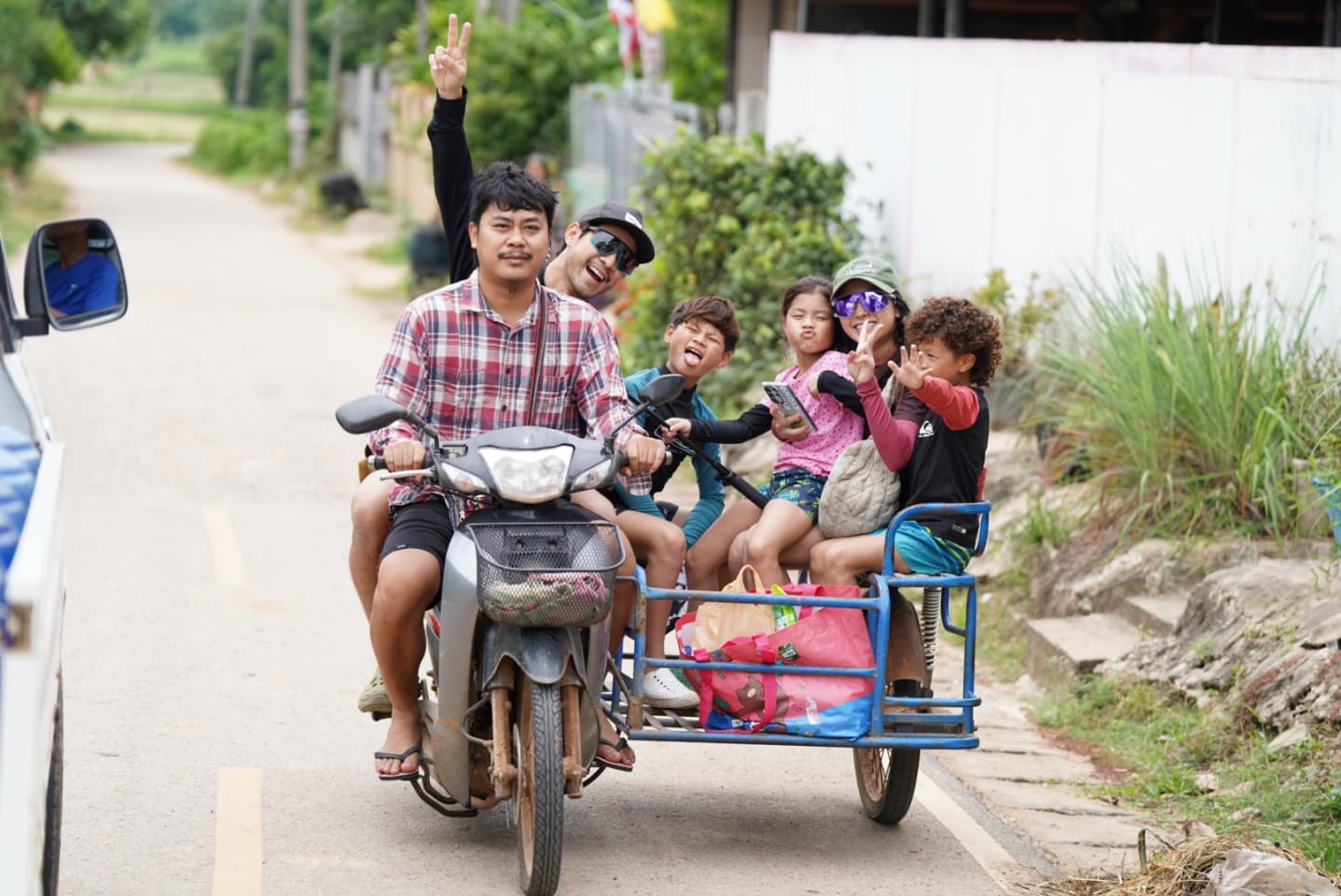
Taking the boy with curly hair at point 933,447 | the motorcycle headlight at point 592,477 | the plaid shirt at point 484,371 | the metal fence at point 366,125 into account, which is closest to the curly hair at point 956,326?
the boy with curly hair at point 933,447

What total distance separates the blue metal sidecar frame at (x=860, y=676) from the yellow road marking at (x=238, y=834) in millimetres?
1117

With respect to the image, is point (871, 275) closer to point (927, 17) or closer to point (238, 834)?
point (238, 834)

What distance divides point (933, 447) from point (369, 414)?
178cm

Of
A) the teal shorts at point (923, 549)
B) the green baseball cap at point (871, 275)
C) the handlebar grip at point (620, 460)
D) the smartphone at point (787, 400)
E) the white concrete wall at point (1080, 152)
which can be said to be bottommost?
the teal shorts at point (923, 549)

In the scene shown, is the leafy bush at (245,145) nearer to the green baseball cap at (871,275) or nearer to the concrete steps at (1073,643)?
the concrete steps at (1073,643)

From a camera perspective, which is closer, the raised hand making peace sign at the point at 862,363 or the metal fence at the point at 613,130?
the raised hand making peace sign at the point at 862,363

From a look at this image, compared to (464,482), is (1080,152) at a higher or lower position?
higher

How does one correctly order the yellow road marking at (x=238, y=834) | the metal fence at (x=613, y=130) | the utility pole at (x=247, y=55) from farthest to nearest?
the utility pole at (x=247, y=55) → the metal fence at (x=613, y=130) → the yellow road marking at (x=238, y=834)

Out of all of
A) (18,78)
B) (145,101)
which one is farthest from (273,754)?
(145,101)

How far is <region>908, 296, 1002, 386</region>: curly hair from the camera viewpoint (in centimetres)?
569

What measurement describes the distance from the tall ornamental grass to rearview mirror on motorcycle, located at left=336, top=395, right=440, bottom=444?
4.10 metres

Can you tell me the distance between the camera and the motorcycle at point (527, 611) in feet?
16.1

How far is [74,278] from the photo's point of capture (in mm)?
5098

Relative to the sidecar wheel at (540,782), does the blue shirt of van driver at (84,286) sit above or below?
above
